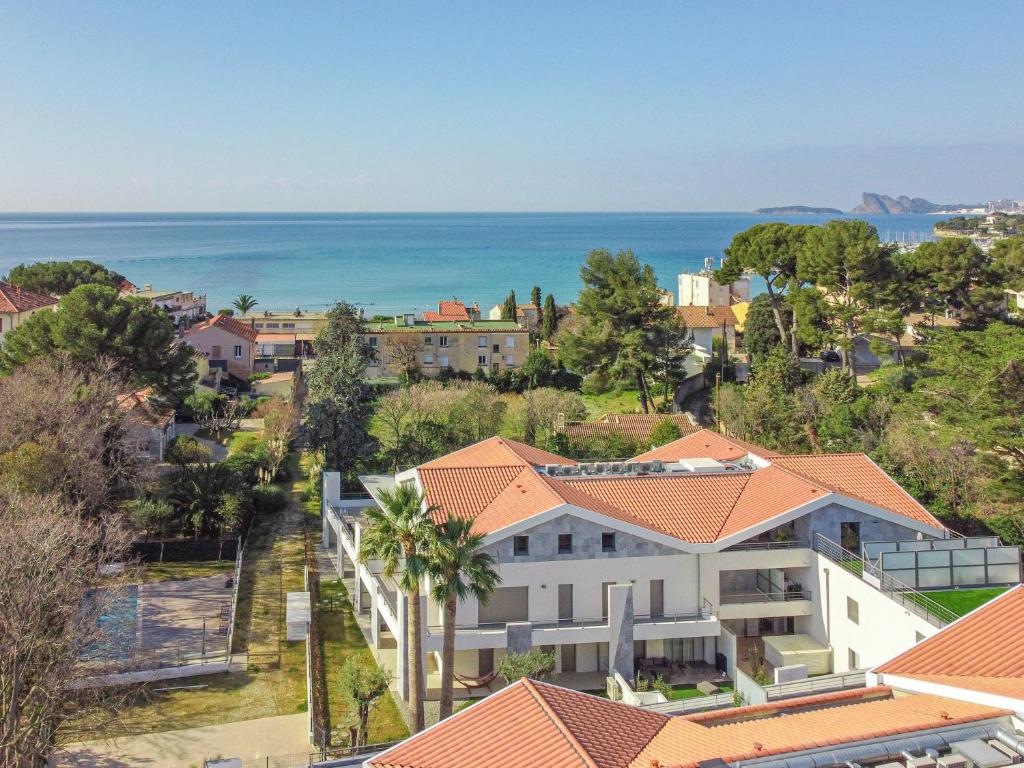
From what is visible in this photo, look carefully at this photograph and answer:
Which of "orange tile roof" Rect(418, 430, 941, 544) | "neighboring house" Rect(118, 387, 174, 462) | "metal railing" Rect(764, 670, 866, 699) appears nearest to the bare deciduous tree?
"orange tile roof" Rect(418, 430, 941, 544)

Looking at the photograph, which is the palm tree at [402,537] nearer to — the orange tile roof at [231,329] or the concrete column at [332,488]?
the concrete column at [332,488]

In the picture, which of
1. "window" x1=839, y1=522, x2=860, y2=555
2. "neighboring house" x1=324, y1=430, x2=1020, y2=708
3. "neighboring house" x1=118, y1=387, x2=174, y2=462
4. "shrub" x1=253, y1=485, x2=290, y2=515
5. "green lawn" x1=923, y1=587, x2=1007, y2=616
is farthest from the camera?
"shrub" x1=253, y1=485, x2=290, y2=515

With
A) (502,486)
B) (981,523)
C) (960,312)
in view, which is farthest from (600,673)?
(960,312)

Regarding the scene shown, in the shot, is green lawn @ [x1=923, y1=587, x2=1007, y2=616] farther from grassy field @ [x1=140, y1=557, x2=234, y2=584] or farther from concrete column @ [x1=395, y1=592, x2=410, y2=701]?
grassy field @ [x1=140, y1=557, x2=234, y2=584]

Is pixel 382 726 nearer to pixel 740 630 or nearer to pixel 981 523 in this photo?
pixel 740 630

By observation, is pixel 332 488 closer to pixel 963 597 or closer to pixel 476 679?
pixel 476 679

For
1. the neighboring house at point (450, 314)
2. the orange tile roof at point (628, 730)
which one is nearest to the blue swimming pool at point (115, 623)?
the orange tile roof at point (628, 730)

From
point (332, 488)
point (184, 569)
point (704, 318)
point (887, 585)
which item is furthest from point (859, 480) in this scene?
point (704, 318)

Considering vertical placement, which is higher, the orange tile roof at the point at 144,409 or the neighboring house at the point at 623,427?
the orange tile roof at the point at 144,409
